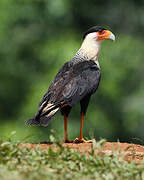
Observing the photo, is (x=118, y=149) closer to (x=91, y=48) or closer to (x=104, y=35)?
(x=91, y=48)

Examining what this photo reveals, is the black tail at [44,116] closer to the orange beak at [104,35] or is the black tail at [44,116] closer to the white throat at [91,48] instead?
the white throat at [91,48]

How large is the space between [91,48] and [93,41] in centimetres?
16

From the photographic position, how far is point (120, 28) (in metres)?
25.5

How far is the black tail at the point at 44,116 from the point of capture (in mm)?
7492

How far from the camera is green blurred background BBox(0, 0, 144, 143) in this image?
21359 millimetres

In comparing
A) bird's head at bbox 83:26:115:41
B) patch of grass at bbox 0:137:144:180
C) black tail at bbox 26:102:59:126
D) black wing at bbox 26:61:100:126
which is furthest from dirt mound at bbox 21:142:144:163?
bird's head at bbox 83:26:115:41

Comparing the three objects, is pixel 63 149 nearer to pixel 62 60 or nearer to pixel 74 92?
pixel 74 92

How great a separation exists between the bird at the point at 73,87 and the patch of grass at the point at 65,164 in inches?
51.3

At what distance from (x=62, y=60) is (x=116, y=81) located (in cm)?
226

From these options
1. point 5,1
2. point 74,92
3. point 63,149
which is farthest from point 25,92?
point 63,149

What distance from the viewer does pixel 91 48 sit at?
8.98 metres

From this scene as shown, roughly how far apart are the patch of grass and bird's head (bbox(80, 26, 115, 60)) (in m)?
2.74

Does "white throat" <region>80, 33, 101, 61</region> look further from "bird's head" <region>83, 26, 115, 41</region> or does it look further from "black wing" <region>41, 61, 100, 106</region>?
"black wing" <region>41, 61, 100, 106</region>

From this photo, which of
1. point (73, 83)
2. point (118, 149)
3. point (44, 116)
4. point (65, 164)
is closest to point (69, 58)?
point (73, 83)
